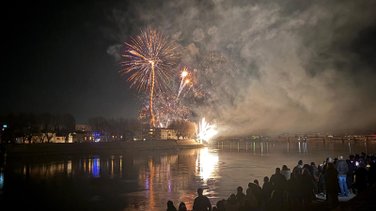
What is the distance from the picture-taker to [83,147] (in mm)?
82250

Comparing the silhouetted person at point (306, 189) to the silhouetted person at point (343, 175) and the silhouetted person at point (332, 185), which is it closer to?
the silhouetted person at point (332, 185)

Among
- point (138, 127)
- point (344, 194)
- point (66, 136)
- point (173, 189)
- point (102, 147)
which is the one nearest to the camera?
point (344, 194)

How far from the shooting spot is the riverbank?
69062mm

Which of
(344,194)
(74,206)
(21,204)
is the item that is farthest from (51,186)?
(344,194)

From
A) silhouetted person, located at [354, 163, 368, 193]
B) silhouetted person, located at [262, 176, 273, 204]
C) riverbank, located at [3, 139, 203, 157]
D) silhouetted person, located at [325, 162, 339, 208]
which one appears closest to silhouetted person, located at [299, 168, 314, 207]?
silhouetted person, located at [325, 162, 339, 208]

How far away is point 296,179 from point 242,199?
2366mm

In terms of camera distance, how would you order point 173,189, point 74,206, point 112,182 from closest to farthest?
point 74,206 → point 173,189 → point 112,182

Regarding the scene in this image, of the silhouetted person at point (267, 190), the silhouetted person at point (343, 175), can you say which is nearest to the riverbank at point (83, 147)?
the silhouetted person at point (267, 190)

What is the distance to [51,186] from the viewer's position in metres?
29.4

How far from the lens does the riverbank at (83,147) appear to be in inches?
2719

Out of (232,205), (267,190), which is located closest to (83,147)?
(232,205)

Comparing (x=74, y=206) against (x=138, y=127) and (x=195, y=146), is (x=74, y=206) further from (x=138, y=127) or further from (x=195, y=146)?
(x=138, y=127)

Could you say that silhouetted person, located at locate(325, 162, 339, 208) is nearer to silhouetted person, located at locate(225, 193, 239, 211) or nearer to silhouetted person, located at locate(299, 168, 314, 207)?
silhouetted person, located at locate(299, 168, 314, 207)

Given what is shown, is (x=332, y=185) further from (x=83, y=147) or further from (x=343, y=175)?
(x=83, y=147)
